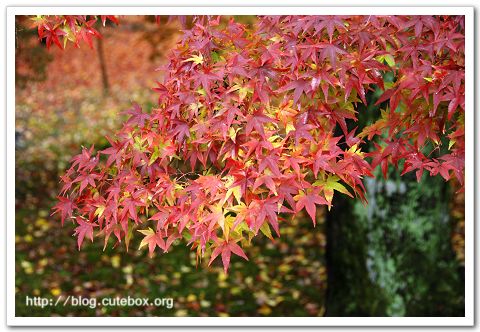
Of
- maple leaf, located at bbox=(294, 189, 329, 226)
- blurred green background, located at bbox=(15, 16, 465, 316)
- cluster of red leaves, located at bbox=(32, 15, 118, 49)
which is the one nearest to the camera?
maple leaf, located at bbox=(294, 189, 329, 226)

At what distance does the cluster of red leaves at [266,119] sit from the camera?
213 cm

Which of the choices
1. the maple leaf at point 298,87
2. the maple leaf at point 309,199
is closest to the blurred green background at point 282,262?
the maple leaf at point 298,87

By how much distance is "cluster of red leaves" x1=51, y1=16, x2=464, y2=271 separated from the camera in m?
2.13

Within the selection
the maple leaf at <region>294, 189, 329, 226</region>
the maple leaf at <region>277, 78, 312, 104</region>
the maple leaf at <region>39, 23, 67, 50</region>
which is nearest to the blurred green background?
the maple leaf at <region>39, 23, 67, 50</region>

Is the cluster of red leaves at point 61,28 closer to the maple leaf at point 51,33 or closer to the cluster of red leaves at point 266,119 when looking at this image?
the maple leaf at point 51,33

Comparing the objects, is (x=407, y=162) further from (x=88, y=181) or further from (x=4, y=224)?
(x=4, y=224)

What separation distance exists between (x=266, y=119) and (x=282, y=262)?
3.48m

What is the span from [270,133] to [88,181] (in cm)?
78

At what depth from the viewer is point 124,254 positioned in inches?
217

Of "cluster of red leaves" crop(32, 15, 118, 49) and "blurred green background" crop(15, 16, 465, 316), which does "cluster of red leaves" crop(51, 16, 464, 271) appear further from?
"blurred green background" crop(15, 16, 465, 316)

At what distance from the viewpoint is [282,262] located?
5.46m

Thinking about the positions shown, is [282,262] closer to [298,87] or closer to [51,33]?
[51,33]

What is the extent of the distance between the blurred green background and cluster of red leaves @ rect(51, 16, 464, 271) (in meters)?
1.23
